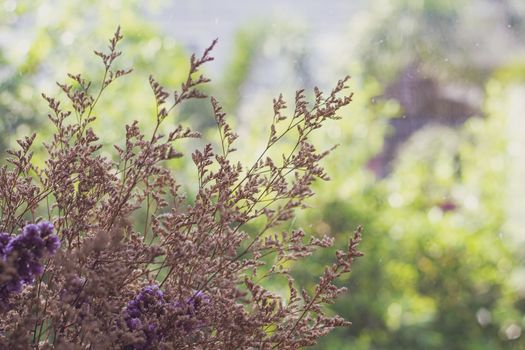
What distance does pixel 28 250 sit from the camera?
0.50 metres

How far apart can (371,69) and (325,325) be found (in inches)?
134

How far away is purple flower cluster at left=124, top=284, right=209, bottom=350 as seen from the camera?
53 centimetres

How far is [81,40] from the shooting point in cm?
183

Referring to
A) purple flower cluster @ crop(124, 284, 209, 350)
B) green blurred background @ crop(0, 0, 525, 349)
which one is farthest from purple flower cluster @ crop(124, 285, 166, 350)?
green blurred background @ crop(0, 0, 525, 349)

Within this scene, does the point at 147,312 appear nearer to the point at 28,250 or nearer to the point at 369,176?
the point at 28,250

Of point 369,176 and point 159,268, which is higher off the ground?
point 369,176

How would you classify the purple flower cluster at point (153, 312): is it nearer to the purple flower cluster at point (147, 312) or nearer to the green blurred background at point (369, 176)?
the purple flower cluster at point (147, 312)

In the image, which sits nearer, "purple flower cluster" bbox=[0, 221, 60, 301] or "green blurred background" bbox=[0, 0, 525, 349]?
"purple flower cluster" bbox=[0, 221, 60, 301]

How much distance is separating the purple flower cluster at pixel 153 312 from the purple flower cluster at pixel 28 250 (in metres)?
0.08

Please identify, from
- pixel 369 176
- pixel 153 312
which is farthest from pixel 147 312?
pixel 369 176

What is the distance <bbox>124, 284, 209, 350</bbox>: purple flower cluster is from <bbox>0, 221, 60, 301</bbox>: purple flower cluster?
0.08 meters

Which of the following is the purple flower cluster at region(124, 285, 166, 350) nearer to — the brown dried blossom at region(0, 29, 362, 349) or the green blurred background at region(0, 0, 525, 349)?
the brown dried blossom at region(0, 29, 362, 349)

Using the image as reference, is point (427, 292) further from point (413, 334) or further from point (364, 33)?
point (364, 33)

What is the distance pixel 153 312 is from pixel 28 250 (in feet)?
0.35
